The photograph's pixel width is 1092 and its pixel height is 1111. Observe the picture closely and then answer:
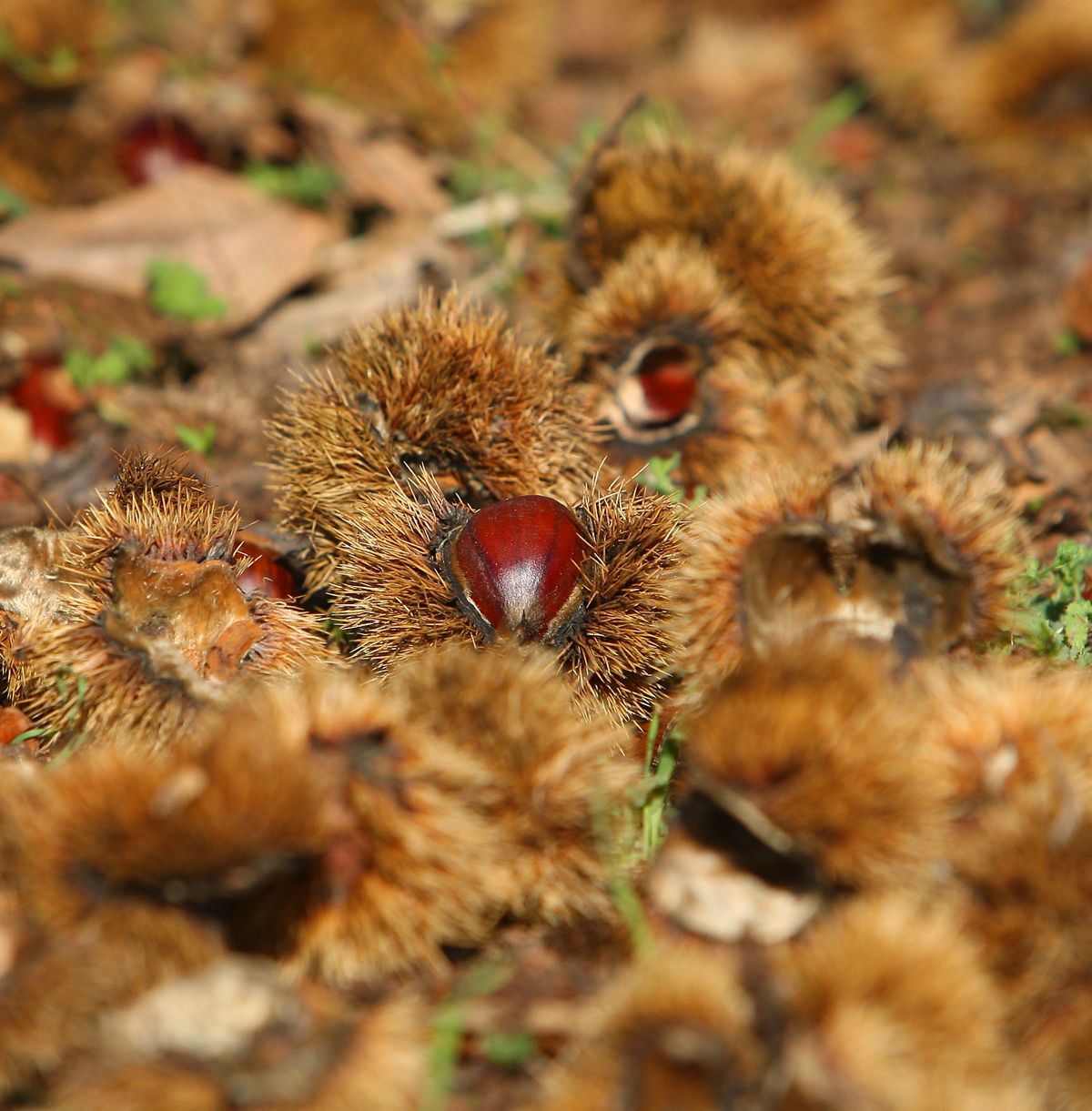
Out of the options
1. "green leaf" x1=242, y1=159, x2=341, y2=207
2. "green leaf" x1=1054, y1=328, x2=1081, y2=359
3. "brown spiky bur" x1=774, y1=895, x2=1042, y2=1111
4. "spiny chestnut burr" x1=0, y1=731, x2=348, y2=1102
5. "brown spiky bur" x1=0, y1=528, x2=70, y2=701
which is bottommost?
"green leaf" x1=242, y1=159, x2=341, y2=207

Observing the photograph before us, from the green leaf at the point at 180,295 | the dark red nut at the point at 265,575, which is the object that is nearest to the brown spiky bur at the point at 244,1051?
the dark red nut at the point at 265,575

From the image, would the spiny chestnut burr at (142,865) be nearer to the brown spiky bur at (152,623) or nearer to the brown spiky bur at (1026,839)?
the brown spiky bur at (152,623)

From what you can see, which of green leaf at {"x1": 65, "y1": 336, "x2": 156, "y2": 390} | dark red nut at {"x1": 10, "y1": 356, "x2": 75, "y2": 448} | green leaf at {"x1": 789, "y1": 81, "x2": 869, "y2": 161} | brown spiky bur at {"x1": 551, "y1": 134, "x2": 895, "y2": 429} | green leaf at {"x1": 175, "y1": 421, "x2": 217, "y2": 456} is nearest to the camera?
brown spiky bur at {"x1": 551, "y1": 134, "x2": 895, "y2": 429}

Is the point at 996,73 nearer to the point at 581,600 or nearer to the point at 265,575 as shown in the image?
the point at 581,600

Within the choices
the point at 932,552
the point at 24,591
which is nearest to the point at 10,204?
the point at 24,591

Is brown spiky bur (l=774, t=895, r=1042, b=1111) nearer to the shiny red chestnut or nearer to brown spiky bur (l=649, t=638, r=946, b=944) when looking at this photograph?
brown spiky bur (l=649, t=638, r=946, b=944)

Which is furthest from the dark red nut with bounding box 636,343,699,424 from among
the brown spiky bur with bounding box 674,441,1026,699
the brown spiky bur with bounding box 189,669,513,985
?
the brown spiky bur with bounding box 189,669,513,985
